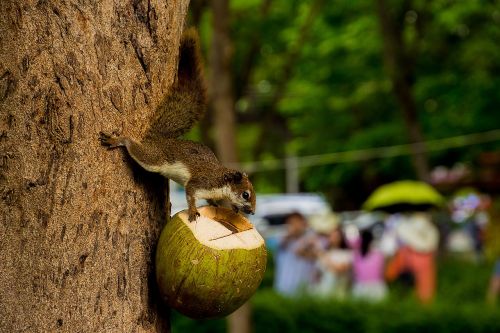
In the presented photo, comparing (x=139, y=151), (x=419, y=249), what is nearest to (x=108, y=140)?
(x=139, y=151)

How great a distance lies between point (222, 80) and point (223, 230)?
6646mm

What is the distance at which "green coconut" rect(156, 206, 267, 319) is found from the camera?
2512mm

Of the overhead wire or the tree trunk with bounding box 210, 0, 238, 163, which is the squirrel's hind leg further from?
the overhead wire

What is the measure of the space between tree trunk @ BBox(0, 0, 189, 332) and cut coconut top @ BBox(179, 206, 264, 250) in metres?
0.15

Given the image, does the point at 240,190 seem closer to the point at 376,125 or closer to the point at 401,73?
the point at 401,73

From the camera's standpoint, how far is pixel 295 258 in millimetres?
11398

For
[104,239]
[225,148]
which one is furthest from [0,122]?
[225,148]

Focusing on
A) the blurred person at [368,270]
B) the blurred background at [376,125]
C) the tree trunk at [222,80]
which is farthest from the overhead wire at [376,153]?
the tree trunk at [222,80]

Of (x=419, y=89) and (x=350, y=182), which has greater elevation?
(x=419, y=89)

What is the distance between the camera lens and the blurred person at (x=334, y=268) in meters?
11.3

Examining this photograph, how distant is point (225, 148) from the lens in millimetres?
9203

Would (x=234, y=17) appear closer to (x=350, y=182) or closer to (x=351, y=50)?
(x=351, y=50)

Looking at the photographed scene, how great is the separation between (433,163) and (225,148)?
13.3 meters

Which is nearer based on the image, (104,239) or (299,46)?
(104,239)
